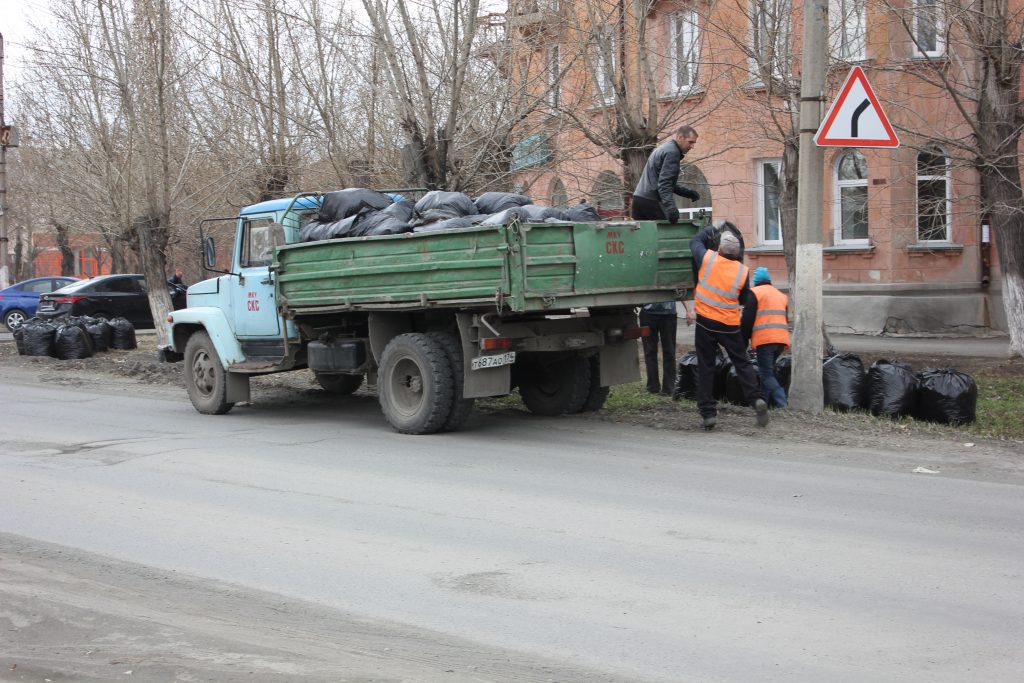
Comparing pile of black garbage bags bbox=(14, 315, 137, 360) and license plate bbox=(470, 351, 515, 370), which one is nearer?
license plate bbox=(470, 351, 515, 370)

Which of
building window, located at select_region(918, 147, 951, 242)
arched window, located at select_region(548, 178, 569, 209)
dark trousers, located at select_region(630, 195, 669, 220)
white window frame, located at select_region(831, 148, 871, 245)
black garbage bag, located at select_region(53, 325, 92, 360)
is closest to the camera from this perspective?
dark trousers, located at select_region(630, 195, 669, 220)

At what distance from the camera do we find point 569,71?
642 inches

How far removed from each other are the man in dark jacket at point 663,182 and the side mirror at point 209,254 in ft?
15.3

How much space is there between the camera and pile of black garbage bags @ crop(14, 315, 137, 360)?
2069 centimetres

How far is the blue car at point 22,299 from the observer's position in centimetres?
2962

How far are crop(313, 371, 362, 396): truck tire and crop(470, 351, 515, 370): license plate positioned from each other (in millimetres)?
4188

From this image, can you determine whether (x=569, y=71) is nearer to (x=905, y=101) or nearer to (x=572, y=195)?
(x=572, y=195)

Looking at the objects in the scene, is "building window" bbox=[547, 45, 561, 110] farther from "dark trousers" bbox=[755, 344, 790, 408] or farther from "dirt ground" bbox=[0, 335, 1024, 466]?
"dark trousers" bbox=[755, 344, 790, 408]

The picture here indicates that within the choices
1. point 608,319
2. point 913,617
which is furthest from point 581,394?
point 913,617

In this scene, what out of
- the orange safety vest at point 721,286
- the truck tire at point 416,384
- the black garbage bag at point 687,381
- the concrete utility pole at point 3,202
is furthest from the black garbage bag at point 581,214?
the concrete utility pole at point 3,202

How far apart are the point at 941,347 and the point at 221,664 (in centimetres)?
1642

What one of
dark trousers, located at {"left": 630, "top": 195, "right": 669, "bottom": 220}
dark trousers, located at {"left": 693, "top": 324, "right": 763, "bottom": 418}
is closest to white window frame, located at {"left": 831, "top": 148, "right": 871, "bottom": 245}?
dark trousers, located at {"left": 630, "top": 195, "right": 669, "bottom": 220}

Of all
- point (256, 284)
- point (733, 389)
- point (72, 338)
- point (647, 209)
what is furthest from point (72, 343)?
point (733, 389)

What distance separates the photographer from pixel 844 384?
1125 centimetres
